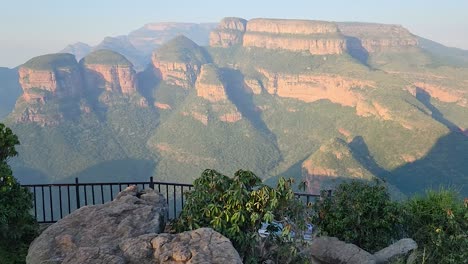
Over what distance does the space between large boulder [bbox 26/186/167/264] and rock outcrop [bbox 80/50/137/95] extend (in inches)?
6292

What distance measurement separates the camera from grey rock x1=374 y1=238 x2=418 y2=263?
28.0ft

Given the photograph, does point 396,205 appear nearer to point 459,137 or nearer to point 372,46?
point 459,137

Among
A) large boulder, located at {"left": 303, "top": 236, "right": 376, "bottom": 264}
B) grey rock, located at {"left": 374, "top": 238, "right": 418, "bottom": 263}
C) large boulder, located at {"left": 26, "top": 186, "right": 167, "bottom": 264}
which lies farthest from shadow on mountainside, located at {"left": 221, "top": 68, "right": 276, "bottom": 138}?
large boulder, located at {"left": 26, "top": 186, "right": 167, "bottom": 264}

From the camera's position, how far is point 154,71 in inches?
7485

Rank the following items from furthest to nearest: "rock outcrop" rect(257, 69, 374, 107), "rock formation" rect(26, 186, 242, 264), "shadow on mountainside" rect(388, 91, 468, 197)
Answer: "rock outcrop" rect(257, 69, 374, 107) → "shadow on mountainside" rect(388, 91, 468, 197) → "rock formation" rect(26, 186, 242, 264)

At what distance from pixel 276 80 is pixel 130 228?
6417 inches

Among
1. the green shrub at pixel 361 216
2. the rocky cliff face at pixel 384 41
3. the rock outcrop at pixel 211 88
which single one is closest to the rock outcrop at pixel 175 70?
the rock outcrop at pixel 211 88

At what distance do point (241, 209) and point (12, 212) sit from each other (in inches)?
206

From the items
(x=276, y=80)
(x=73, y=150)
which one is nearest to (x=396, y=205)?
(x=73, y=150)

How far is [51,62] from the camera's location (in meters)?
144

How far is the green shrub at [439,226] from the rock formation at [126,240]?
4.85 metres

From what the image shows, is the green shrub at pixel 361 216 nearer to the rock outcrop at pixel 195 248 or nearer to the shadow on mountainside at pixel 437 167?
the rock outcrop at pixel 195 248

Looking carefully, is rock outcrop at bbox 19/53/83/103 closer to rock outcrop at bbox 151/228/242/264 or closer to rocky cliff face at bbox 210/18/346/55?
rocky cliff face at bbox 210/18/346/55

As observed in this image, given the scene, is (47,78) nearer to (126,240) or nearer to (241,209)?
(126,240)
